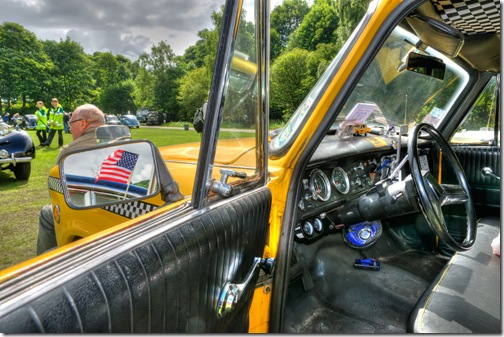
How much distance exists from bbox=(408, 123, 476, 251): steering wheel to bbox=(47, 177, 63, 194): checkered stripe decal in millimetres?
1824

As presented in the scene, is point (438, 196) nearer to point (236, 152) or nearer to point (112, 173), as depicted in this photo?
point (236, 152)

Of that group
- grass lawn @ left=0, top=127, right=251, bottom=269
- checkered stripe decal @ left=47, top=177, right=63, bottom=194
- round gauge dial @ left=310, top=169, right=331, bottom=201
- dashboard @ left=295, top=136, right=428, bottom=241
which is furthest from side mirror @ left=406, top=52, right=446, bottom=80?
checkered stripe decal @ left=47, top=177, right=63, bottom=194

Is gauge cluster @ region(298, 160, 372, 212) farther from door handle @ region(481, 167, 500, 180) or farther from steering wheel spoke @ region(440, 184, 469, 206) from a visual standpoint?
door handle @ region(481, 167, 500, 180)

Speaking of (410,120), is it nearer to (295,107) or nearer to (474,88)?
(474,88)

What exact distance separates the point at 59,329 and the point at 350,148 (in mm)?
2141

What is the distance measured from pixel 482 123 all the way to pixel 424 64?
152 cm

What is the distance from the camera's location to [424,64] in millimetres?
2533

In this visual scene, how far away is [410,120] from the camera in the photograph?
3188mm

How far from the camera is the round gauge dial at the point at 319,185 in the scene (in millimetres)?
2177

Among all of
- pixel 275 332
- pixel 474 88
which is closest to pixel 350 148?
pixel 275 332

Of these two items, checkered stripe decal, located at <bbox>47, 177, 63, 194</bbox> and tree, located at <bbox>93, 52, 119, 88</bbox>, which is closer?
tree, located at <bbox>93, 52, 119, 88</bbox>

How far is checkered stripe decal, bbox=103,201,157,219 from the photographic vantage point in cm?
154

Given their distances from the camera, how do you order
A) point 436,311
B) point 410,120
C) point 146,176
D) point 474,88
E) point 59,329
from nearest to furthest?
point 59,329 < point 146,176 < point 436,311 < point 410,120 < point 474,88

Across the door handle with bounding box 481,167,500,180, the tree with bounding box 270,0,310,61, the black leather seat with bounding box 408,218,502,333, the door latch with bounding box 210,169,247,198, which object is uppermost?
the tree with bounding box 270,0,310,61
